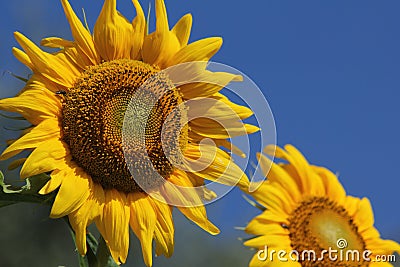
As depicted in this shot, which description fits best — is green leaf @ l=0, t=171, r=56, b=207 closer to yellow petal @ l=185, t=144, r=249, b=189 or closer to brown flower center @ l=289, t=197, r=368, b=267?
yellow petal @ l=185, t=144, r=249, b=189

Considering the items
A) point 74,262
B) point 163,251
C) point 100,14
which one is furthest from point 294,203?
point 74,262

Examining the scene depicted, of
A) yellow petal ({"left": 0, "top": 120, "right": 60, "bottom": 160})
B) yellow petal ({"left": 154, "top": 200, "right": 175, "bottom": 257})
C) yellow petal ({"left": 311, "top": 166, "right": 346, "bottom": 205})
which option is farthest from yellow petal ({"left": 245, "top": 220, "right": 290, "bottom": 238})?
yellow petal ({"left": 0, "top": 120, "right": 60, "bottom": 160})

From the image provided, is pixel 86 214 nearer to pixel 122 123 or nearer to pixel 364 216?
pixel 122 123

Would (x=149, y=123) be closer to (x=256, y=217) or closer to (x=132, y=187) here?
(x=132, y=187)

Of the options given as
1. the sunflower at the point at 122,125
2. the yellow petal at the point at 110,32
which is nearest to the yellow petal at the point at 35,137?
the sunflower at the point at 122,125

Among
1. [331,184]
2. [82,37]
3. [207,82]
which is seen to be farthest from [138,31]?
[331,184]

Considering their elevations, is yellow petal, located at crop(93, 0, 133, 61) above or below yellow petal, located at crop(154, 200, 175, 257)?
above

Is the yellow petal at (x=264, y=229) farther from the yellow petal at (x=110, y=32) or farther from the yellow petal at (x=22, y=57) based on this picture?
the yellow petal at (x=22, y=57)
